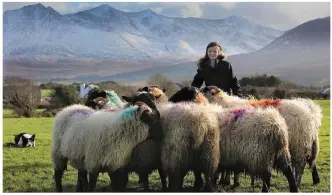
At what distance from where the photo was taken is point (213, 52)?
863 centimetres

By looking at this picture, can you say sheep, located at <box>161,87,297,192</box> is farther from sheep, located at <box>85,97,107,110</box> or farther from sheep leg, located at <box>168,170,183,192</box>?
sheep, located at <box>85,97,107,110</box>

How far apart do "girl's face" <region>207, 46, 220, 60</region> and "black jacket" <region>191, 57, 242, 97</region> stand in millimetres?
126

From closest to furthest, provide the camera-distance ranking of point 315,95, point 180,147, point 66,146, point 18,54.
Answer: point 180,147 → point 66,146 → point 315,95 → point 18,54

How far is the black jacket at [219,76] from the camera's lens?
8781 mm

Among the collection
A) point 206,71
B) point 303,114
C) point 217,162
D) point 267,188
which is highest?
point 206,71

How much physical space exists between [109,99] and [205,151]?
2.84m

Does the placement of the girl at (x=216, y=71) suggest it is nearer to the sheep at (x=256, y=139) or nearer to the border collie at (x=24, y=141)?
the sheep at (x=256, y=139)

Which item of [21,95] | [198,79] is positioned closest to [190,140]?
[198,79]

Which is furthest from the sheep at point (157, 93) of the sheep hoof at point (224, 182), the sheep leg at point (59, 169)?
the sheep hoof at point (224, 182)

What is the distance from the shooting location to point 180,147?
6.70 meters

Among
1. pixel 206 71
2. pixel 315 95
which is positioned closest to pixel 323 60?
pixel 315 95

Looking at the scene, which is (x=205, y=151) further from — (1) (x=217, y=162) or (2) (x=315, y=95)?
(2) (x=315, y=95)

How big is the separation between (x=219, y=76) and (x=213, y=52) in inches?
22.0

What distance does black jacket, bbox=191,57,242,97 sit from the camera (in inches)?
346
